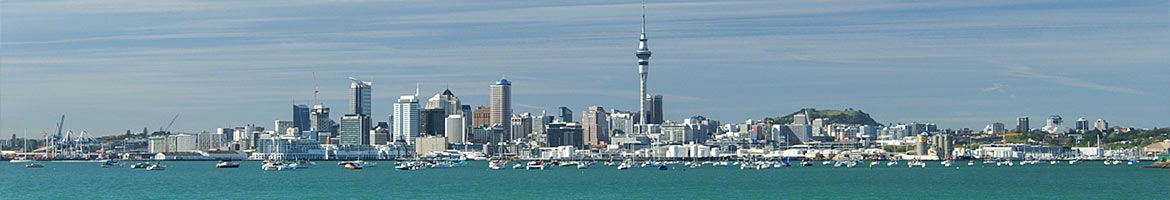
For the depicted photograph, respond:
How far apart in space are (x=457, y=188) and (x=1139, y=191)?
41.2 m

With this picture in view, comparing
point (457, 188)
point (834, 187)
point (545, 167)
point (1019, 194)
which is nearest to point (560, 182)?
point (457, 188)

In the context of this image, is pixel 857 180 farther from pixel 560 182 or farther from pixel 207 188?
pixel 207 188

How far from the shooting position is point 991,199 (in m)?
80.1

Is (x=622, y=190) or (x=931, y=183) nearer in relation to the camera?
(x=622, y=190)

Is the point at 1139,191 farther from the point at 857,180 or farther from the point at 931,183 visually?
the point at 857,180

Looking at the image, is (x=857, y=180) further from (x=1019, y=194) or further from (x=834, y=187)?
(x=1019, y=194)

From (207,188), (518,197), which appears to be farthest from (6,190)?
(518,197)

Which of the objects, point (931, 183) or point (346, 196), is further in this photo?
point (931, 183)

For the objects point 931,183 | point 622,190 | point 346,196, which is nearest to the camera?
point 346,196

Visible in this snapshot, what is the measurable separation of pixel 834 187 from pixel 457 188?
24.1 meters

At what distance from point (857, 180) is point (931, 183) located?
693 cm

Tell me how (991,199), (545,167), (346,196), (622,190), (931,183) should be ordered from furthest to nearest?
1. (545,167)
2. (931,183)
3. (622,190)
4. (346,196)
5. (991,199)

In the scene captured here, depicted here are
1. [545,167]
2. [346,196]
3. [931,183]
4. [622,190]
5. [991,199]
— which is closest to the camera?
[991,199]

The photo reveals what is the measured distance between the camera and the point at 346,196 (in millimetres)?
85500
